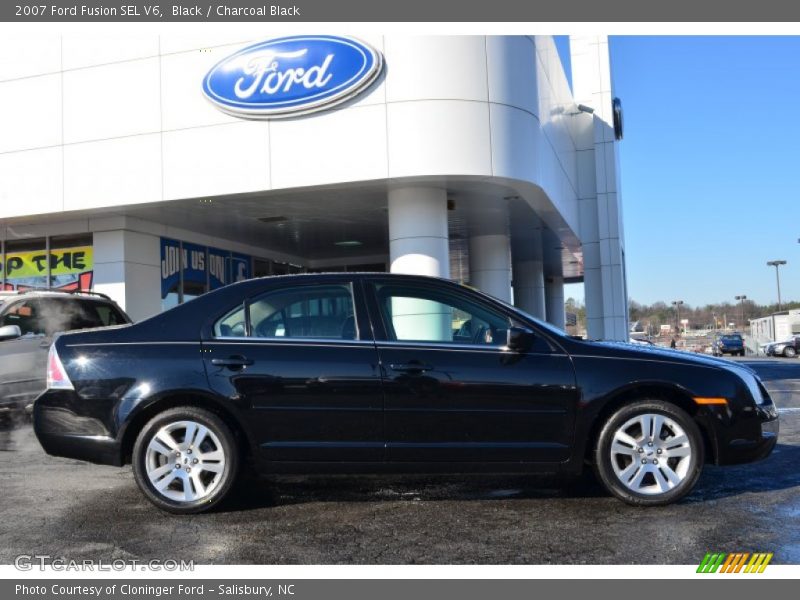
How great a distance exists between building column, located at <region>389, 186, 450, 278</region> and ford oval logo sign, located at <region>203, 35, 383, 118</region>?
197 cm

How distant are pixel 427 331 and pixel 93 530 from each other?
2547 mm

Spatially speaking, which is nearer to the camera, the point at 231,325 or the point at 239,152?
the point at 231,325

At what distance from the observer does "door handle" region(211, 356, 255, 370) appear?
471 cm

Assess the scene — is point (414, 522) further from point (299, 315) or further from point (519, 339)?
point (299, 315)

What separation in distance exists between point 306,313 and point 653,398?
245 centimetres

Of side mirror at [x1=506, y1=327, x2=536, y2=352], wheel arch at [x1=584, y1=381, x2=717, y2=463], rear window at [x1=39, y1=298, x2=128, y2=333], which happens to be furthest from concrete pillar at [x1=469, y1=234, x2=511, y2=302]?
side mirror at [x1=506, y1=327, x2=536, y2=352]

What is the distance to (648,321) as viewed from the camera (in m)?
112

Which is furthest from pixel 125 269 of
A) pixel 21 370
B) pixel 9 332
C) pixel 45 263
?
pixel 9 332

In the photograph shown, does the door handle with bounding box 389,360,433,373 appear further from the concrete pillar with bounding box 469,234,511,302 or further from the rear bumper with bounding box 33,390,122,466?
the concrete pillar with bounding box 469,234,511,302

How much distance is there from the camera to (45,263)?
14344 millimetres

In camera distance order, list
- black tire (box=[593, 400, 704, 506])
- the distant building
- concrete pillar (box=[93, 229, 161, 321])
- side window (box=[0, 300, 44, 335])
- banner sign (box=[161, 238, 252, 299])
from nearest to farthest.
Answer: black tire (box=[593, 400, 704, 506]) < side window (box=[0, 300, 44, 335]) < concrete pillar (box=[93, 229, 161, 321]) < banner sign (box=[161, 238, 252, 299]) < the distant building

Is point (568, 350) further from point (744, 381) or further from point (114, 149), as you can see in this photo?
point (114, 149)

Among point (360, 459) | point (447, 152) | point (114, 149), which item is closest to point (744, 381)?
point (360, 459)

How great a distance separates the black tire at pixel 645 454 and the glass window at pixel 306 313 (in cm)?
181
